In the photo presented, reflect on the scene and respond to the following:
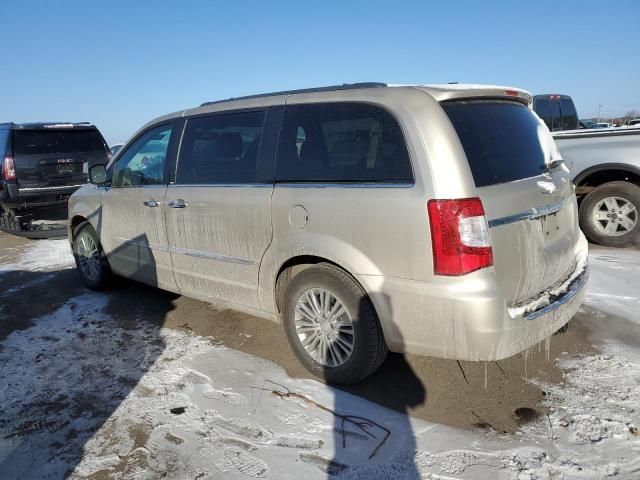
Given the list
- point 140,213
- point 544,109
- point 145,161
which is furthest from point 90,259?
point 544,109

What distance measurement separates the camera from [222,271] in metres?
3.77

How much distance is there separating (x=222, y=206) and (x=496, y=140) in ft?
6.43

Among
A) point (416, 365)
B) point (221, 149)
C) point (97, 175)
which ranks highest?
point (221, 149)

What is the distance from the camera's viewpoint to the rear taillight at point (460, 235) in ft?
8.32

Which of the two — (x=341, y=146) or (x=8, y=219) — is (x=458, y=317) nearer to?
(x=341, y=146)

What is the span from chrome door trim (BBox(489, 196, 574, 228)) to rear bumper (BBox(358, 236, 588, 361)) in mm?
283

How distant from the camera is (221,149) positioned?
150 inches

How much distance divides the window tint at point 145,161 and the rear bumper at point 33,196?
4.02 m

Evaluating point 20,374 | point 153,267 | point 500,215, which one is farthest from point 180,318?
point 500,215

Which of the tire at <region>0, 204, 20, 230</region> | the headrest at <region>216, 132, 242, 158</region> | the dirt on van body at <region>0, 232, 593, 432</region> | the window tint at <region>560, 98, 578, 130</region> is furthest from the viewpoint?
the window tint at <region>560, 98, 578, 130</region>

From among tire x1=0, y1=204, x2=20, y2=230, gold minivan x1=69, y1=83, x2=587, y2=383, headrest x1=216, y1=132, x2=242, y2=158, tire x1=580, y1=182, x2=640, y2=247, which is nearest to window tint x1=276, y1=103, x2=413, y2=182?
gold minivan x1=69, y1=83, x2=587, y2=383

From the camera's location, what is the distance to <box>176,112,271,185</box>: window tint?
11.6 feet

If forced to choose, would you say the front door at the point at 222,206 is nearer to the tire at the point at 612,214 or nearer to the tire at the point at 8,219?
the tire at the point at 612,214

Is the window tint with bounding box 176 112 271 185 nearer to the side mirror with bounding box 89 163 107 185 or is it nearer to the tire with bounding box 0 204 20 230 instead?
the side mirror with bounding box 89 163 107 185
